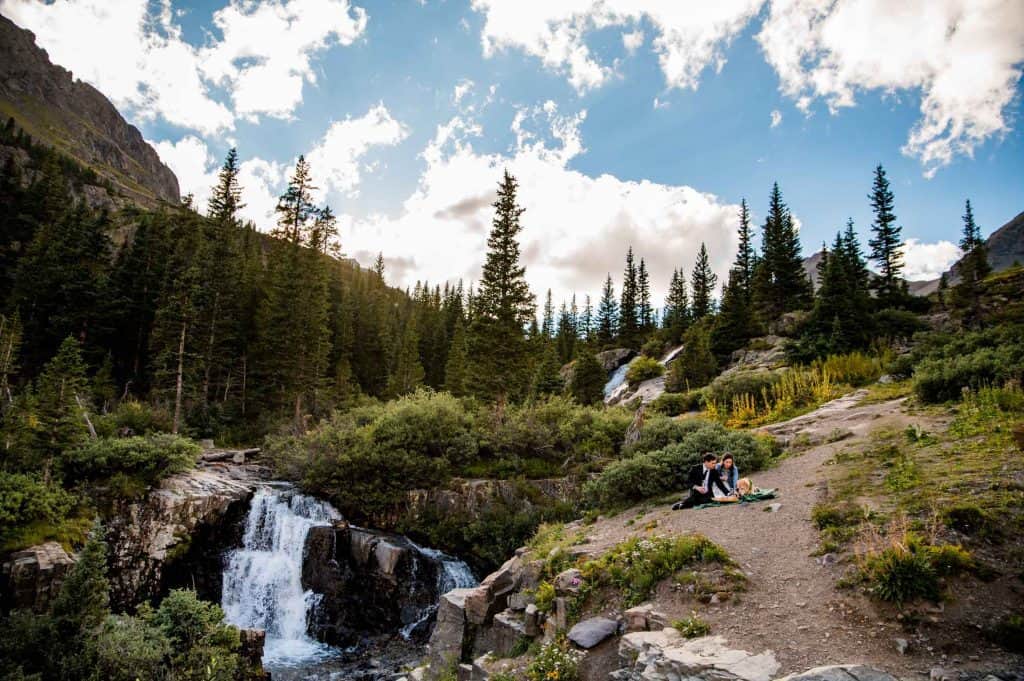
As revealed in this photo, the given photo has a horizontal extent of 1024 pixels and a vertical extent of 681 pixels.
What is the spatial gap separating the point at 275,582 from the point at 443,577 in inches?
232

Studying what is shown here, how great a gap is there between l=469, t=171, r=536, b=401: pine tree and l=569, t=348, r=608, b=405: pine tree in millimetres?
10926

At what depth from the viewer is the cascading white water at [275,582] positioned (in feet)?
51.6

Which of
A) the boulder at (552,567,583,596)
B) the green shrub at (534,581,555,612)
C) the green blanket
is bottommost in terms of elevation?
the green shrub at (534,581,555,612)

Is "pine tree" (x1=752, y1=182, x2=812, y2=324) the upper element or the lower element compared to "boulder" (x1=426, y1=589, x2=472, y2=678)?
upper

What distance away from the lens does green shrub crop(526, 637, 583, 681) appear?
7.58m

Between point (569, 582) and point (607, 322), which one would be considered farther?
point (607, 322)

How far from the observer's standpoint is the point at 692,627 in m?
7.12

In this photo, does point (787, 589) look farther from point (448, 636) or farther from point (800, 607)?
point (448, 636)

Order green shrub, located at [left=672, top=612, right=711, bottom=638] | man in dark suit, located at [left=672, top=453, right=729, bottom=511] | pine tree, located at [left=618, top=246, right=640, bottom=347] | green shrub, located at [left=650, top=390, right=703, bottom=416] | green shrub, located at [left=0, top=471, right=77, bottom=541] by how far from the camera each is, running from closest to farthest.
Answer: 1. green shrub, located at [left=672, top=612, right=711, bottom=638]
2. man in dark suit, located at [left=672, top=453, right=729, bottom=511]
3. green shrub, located at [left=0, top=471, right=77, bottom=541]
4. green shrub, located at [left=650, top=390, right=703, bottom=416]
5. pine tree, located at [left=618, top=246, right=640, bottom=347]

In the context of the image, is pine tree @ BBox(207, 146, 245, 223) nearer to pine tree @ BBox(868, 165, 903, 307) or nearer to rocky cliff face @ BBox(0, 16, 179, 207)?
pine tree @ BBox(868, 165, 903, 307)

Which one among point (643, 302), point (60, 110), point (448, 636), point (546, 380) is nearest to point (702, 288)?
point (643, 302)

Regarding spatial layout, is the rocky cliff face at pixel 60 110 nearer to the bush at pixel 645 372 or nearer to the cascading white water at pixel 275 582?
the bush at pixel 645 372

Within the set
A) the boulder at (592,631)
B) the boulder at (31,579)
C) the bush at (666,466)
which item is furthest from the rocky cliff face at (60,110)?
the boulder at (592,631)

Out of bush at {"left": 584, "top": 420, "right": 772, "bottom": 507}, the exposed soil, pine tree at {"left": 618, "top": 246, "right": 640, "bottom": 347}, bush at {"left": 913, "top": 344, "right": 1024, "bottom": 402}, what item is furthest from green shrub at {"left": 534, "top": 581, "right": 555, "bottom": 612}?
pine tree at {"left": 618, "top": 246, "right": 640, "bottom": 347}
